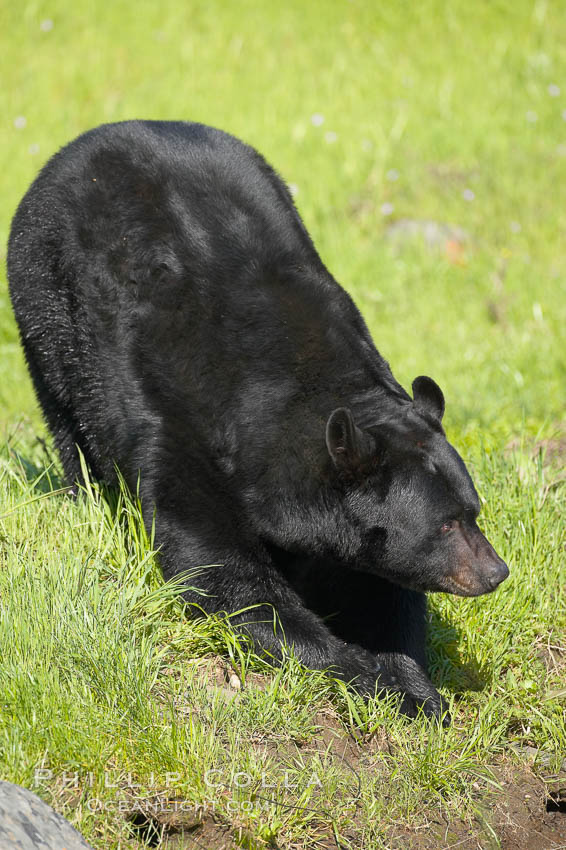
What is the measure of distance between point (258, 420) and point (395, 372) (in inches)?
174

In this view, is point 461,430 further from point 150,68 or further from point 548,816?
point 150,68

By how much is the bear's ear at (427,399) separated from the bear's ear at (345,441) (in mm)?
397

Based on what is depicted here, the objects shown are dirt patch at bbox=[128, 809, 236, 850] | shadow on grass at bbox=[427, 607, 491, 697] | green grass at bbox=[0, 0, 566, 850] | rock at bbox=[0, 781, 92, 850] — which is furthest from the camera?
shadow on grass at bbox=[427, 607, 491, 697]

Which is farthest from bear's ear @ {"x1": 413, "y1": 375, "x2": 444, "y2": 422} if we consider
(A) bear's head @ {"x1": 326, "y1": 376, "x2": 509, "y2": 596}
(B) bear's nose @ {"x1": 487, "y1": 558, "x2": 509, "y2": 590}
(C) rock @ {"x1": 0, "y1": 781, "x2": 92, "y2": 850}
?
(C) rock @ {"x1": 0, "y1": 781, "x2": 92, "y2": 850}

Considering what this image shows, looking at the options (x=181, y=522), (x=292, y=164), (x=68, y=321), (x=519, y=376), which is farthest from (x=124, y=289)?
(x=292, y=164)

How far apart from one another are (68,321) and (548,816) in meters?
2.99

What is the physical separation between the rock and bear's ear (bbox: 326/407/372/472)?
1.61 meters

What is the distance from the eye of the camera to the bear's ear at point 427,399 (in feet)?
13.2

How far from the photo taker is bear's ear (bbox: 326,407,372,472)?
11.9 ft

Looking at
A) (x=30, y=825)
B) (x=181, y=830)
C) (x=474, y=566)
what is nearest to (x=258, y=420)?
(x=474, y=566)

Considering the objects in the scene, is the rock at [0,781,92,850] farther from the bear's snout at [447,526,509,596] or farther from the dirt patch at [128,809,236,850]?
the bear's snout at [447,526,509,596]

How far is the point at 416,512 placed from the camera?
3.79 metres

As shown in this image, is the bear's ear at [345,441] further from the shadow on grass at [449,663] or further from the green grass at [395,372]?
the shadow on grass at [449,663]

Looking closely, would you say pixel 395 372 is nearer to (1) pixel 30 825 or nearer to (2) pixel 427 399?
(2) pixel 427 399
